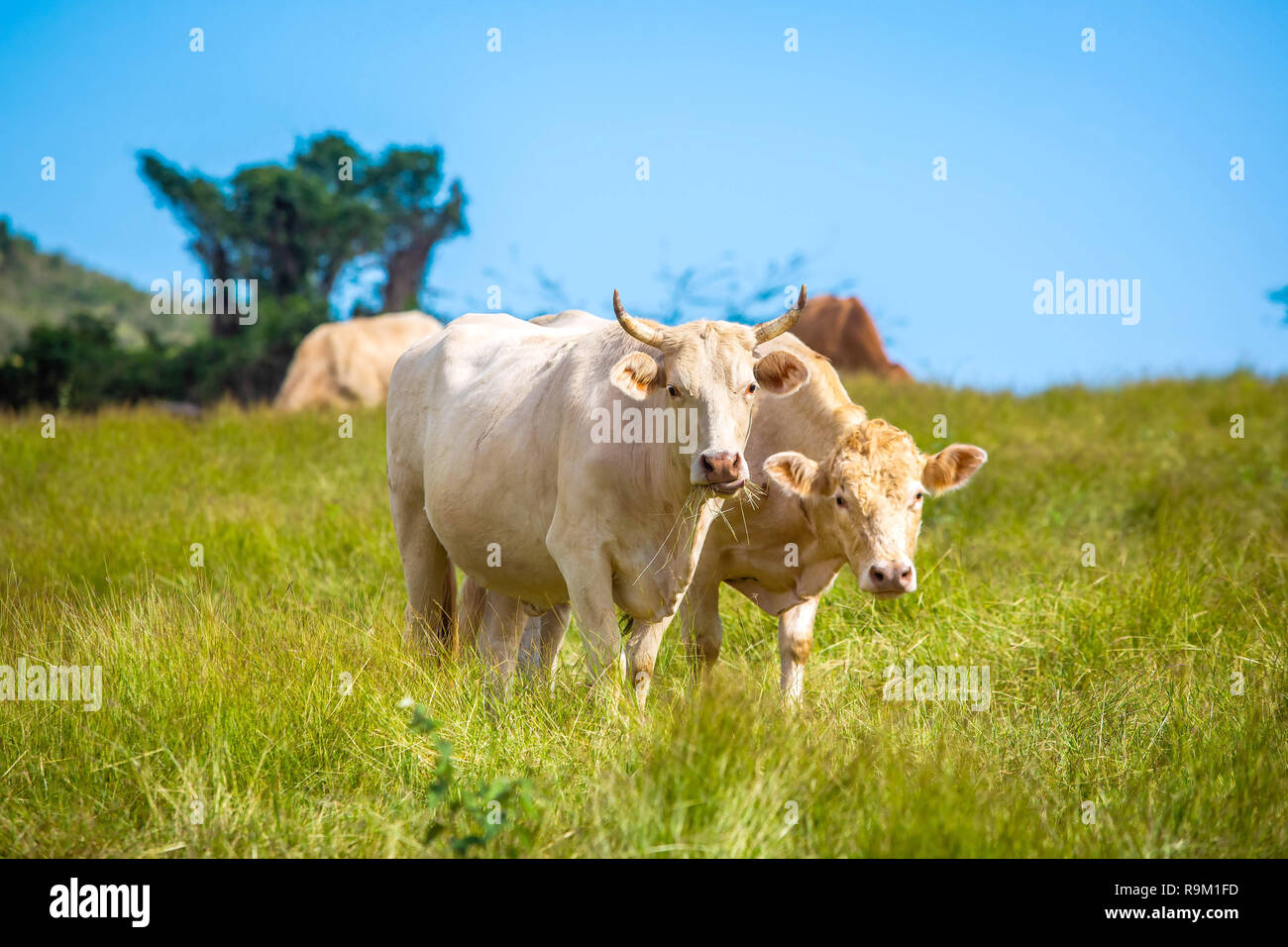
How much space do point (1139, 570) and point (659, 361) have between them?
4451 millimetres

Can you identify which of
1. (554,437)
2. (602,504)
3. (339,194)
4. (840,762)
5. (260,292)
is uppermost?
(339,194)

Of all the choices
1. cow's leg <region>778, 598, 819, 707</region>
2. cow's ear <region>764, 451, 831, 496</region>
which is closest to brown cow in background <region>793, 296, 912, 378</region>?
cow's leg <region>778, 598, 819, 707</region>

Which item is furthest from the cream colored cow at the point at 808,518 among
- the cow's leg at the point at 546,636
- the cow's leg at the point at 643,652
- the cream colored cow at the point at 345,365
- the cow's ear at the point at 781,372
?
the cream colored cow at the point at 345,365

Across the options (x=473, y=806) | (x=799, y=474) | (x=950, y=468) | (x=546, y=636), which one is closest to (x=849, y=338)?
(x=546, y=636)

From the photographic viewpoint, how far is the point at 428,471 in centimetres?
611

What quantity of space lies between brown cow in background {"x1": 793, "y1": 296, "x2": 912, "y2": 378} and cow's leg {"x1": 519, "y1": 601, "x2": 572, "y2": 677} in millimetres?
14225

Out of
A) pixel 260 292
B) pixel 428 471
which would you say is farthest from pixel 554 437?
pixel 260 292

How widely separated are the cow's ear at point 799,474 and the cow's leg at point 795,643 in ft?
2.34

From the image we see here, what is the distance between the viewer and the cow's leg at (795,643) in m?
5.86

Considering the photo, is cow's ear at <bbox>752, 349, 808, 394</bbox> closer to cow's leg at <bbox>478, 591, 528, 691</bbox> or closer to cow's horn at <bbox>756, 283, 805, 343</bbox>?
cow's horn at <bbox>756, 283, 805, 343</bbox>

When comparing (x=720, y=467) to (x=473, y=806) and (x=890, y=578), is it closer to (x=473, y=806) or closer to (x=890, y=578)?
(x=890, y=578)

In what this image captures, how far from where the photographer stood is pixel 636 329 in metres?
4.76

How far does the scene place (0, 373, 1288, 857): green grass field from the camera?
3.72 meters

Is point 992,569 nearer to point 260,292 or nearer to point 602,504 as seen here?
point 602,504
